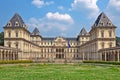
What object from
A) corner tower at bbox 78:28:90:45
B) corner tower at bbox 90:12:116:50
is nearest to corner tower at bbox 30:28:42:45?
corner tower at bbox 78:28:90:45

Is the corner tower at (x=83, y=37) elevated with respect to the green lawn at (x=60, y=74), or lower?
elevated

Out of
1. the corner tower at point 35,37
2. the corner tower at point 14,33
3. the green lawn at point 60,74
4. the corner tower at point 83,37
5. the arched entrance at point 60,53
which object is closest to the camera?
the green lawn at point 60,74

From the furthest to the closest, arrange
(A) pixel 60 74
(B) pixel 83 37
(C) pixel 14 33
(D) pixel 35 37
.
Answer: (B) pixel 83 37, (D) pixel 35 37, (C) pixel 14 33, (A) pixel 60 74

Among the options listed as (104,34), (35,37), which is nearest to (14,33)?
(104,34)

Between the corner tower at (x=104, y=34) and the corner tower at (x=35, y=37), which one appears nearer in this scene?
the corner tower at (x=104, y=34)

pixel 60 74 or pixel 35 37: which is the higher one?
pixel 35 37

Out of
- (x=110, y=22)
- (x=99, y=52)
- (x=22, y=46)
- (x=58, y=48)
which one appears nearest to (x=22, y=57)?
(x=22, y=46)

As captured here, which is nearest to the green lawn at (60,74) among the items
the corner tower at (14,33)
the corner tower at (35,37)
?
the corner tower at (14,33)

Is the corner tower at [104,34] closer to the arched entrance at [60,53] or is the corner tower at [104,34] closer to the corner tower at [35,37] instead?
the arched entrance at [60,53]

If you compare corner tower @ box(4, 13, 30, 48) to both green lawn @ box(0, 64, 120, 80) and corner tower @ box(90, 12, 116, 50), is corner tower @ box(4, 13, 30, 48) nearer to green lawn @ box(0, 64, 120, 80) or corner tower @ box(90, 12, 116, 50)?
corner tower @ box(90, 12, 116, 50)

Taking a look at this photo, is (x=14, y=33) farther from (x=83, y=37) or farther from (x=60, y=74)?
(x=60, y=74)

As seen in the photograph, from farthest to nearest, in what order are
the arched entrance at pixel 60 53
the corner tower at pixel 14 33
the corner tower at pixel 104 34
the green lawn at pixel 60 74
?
1. the arched entrance at pixel 60 53
2. the corner tower at pixel 14 33
3. the corner tower at pixel 104 34
4. the green lawn at pixel 60 74

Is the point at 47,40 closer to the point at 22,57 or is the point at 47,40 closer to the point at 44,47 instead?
the point at 44,47

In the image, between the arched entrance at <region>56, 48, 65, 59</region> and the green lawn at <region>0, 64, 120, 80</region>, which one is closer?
the green lawn at <region>0, 64, 120, 80</region>
